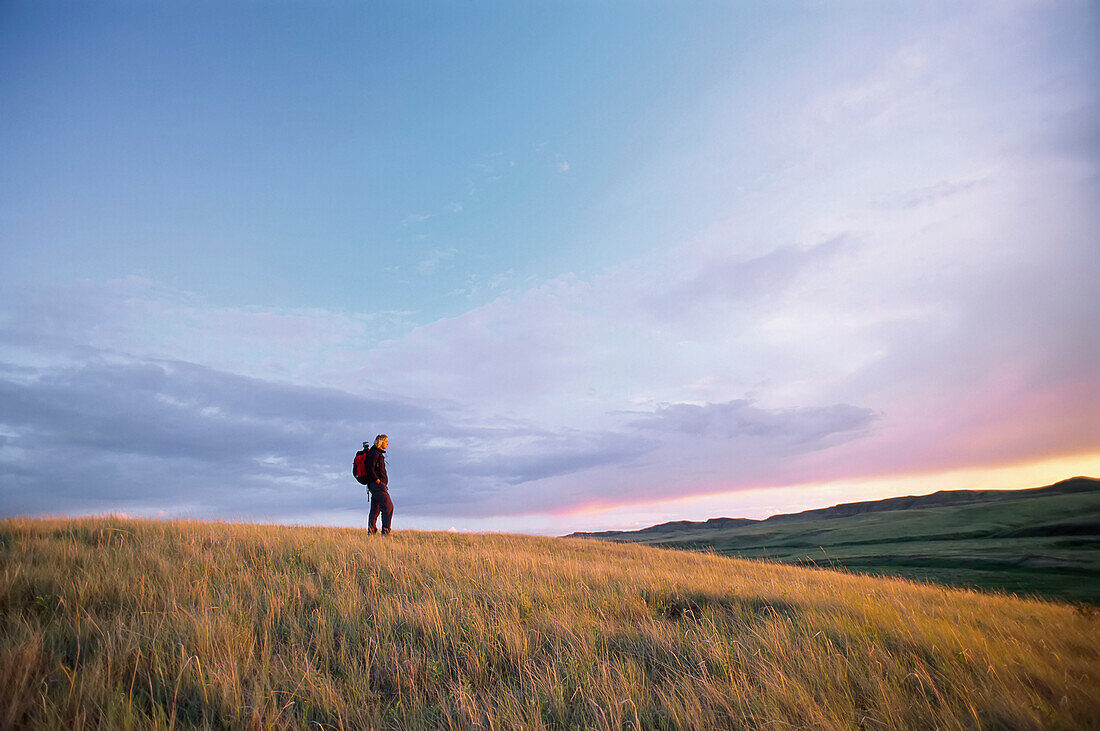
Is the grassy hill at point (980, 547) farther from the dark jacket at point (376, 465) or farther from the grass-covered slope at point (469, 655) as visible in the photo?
the dark jacket at point (376, 465)

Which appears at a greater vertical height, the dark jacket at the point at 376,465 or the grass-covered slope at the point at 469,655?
the dark jacket at the point at 376,465

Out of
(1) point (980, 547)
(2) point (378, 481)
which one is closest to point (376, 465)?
(2) point (378, 481)

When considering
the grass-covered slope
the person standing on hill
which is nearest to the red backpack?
the person standing on hill

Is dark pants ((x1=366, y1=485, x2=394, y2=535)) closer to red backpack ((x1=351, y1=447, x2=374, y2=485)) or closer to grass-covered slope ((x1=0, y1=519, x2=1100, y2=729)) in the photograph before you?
red backpack ((x1=351, y1=447, x2=374, y2=485))

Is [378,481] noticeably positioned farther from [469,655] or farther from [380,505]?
[469,655]

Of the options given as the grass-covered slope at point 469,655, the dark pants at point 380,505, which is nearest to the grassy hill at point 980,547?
the grass-covered slope at point 469,655

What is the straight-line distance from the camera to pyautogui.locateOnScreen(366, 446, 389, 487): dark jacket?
42.5ft

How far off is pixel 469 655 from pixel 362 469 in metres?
10.1

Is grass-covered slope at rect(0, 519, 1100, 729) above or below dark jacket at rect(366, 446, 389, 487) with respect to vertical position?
below

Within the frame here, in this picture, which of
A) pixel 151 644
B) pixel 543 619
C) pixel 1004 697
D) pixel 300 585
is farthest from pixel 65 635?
pixel 1004 697

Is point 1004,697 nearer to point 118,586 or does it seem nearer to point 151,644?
point 151,644

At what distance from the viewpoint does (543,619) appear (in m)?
5.20

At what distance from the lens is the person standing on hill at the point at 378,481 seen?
42.6 ft

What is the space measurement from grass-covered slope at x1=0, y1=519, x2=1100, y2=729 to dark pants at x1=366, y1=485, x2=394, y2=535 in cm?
620
